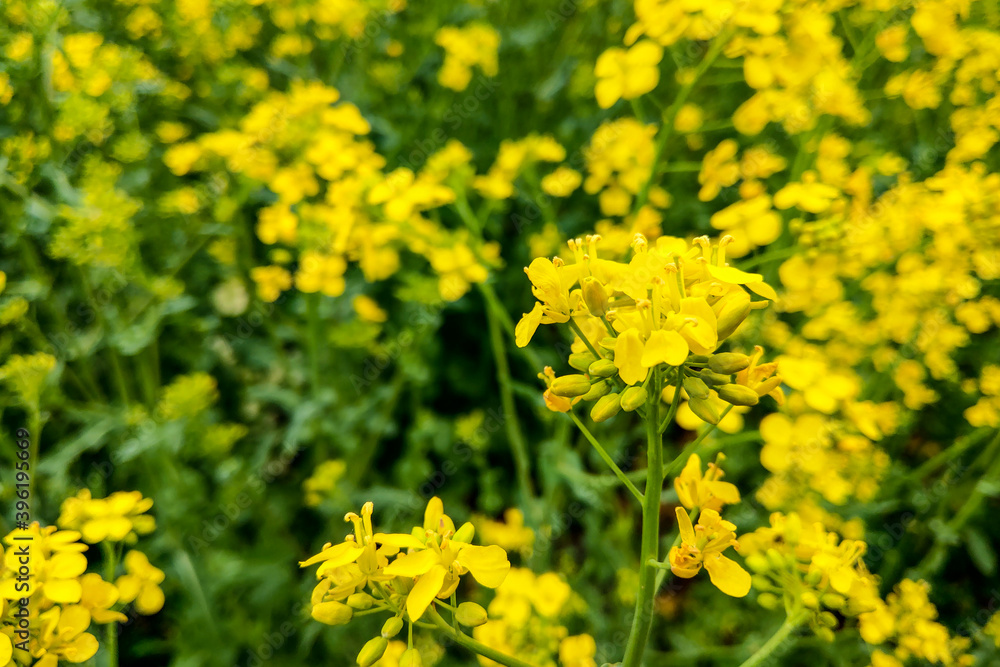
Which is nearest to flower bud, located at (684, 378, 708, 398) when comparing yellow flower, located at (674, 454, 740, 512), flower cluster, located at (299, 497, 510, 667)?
yellow flower, located at (674, 454, 740, 512)

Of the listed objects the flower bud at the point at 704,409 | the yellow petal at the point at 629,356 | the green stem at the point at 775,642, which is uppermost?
the yellow petal at the point at 629,356

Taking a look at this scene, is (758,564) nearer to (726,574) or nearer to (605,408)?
(726,574)

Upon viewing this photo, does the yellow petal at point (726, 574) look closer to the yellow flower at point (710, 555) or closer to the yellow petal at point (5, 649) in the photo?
the yellow flower at point (710, 555)

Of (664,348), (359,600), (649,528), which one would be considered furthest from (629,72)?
(359,600)

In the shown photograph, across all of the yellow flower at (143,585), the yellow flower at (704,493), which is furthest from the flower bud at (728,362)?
the yellow flower at (143,585)

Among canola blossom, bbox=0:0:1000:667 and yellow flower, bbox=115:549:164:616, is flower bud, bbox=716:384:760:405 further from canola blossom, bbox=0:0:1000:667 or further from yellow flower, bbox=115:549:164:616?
yellow flower, bbox=115:549:164:616

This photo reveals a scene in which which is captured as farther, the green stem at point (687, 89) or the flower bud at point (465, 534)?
the green stem at point (687, 89)

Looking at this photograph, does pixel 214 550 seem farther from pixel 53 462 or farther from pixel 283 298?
pixel 283 298

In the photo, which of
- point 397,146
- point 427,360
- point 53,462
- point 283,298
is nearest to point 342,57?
point 397,146
